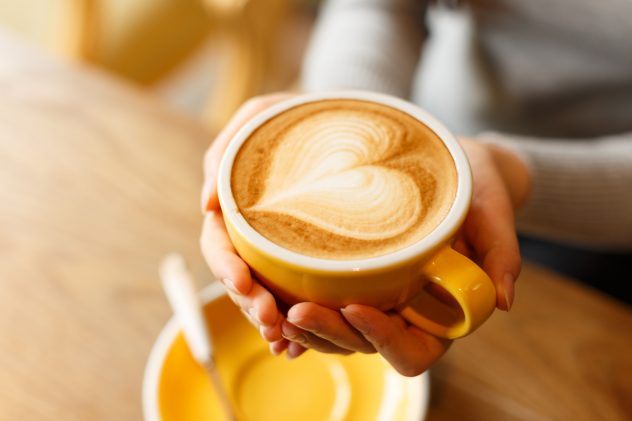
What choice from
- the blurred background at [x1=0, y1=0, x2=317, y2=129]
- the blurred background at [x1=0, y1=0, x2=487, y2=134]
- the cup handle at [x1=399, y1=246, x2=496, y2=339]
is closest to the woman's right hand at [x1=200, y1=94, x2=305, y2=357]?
the cup handle at [x1=399, y1=246, x2=496, y2=339]

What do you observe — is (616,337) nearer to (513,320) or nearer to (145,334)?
(513,320)

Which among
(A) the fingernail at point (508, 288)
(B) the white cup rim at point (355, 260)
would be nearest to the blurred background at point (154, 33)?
(B) the white cup rim at point (355, 260)

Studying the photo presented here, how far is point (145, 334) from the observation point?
2.12ft

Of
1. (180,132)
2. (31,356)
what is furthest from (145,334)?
(180,132)

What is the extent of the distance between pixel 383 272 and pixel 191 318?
0.82ft

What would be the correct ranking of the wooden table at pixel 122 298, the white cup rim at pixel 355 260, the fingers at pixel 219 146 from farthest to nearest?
the wooden table at pixel 122 298 → the fingers at pixel 219 146 → the white cup rim at pixel 355 260

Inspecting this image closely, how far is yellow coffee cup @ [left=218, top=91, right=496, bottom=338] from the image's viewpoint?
410mm

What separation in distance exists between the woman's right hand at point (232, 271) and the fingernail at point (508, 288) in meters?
0.16

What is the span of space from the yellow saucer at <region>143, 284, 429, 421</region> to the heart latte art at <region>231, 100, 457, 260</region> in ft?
0.61

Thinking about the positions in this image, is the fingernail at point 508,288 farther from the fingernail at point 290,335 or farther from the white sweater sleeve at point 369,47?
the white sweater sleeve at point 369,47

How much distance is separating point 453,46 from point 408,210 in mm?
553

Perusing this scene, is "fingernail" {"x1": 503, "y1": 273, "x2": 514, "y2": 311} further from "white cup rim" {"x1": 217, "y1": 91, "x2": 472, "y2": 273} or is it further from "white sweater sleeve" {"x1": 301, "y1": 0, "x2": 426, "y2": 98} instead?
"white sweater sleeve" {"x1": 301, "y1": 0, "x2": 426, "y2": 98}

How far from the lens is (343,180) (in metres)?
0.48

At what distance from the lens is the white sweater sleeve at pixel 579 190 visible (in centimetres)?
75
